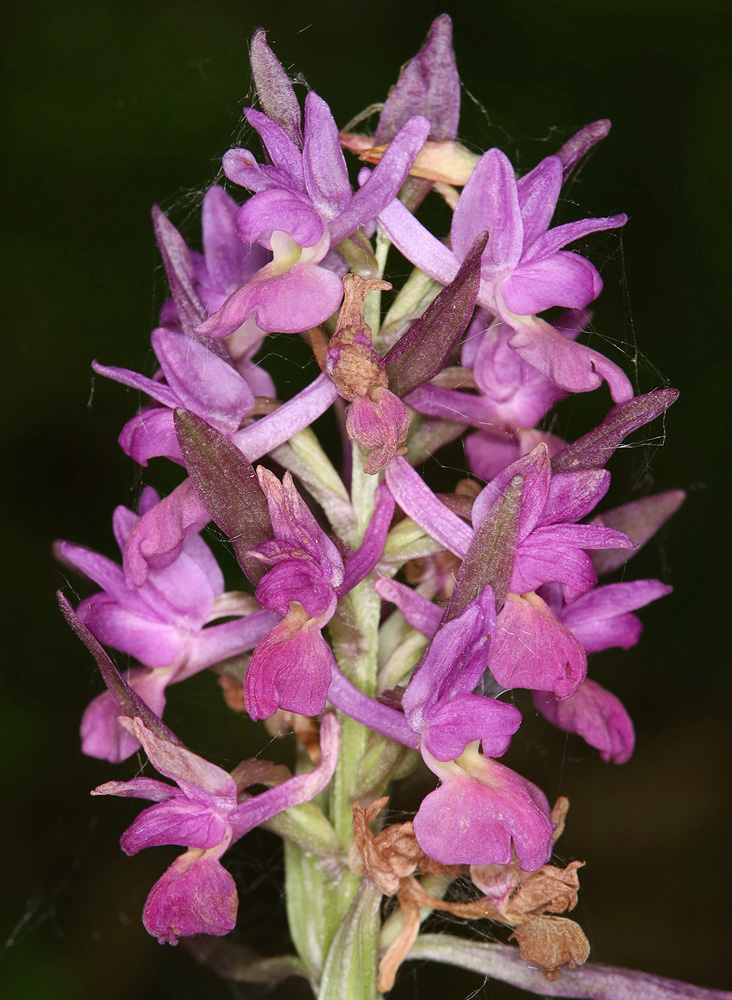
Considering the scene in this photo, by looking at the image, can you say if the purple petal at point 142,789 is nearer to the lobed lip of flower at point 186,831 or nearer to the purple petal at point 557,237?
the lobed lip of flower at point 186,831

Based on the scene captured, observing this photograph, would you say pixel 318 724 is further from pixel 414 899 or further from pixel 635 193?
pixel 635 193

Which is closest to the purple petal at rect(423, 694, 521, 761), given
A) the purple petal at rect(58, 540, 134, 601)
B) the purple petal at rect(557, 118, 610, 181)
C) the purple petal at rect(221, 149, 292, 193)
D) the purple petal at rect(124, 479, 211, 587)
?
the purple petal at rect(124, 479, 211, 587)

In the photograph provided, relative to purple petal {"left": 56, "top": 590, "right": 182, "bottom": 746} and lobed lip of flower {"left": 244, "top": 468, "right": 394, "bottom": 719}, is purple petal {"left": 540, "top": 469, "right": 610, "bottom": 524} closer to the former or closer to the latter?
lobed lip of flower {"left": 244, "top": 468, "right": 394, "bottom": 719}

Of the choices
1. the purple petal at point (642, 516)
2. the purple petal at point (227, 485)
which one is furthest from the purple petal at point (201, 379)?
the purple petal at point (642, 516)

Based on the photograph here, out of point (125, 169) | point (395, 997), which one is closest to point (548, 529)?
point (395, 997)

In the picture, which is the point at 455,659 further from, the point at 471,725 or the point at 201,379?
the point at 201,379

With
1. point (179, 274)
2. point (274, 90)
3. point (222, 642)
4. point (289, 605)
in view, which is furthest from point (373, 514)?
point (274, 90)
